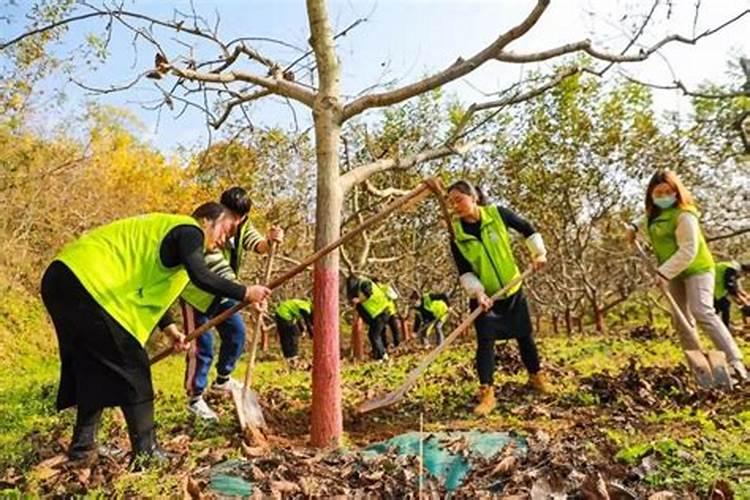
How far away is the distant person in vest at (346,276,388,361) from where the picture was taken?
13.3 m

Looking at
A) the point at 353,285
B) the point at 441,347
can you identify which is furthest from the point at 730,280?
the point at 441,347

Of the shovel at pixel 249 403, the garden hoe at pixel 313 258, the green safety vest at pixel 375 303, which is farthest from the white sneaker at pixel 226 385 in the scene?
the green safety vest at pixel 375 303

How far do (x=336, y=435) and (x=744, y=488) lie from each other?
8.92 ft

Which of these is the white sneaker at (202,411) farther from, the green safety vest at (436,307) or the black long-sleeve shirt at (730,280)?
→ the green safety vest at (436,307)

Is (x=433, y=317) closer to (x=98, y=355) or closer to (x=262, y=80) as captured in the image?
(x=262, y=80)

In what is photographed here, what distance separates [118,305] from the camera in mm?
4035

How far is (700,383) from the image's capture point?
5.54 meters

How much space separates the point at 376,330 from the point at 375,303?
52cm

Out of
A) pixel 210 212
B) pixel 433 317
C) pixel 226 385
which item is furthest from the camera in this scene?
pixel 433 317

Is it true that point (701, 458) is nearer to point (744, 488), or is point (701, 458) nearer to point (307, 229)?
point (744, 488)

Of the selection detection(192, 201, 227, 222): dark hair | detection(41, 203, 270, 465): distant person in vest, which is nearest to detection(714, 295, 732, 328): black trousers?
detection(192, 201, 227, 222): dark hair

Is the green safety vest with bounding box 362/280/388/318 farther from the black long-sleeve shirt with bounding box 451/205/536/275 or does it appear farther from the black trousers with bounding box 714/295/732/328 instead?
the black long-sleeve shirt with bounding box 451/205/536/275

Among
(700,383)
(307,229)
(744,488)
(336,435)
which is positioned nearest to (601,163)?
(307,229)

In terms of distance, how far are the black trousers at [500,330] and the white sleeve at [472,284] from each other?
0.71ft
